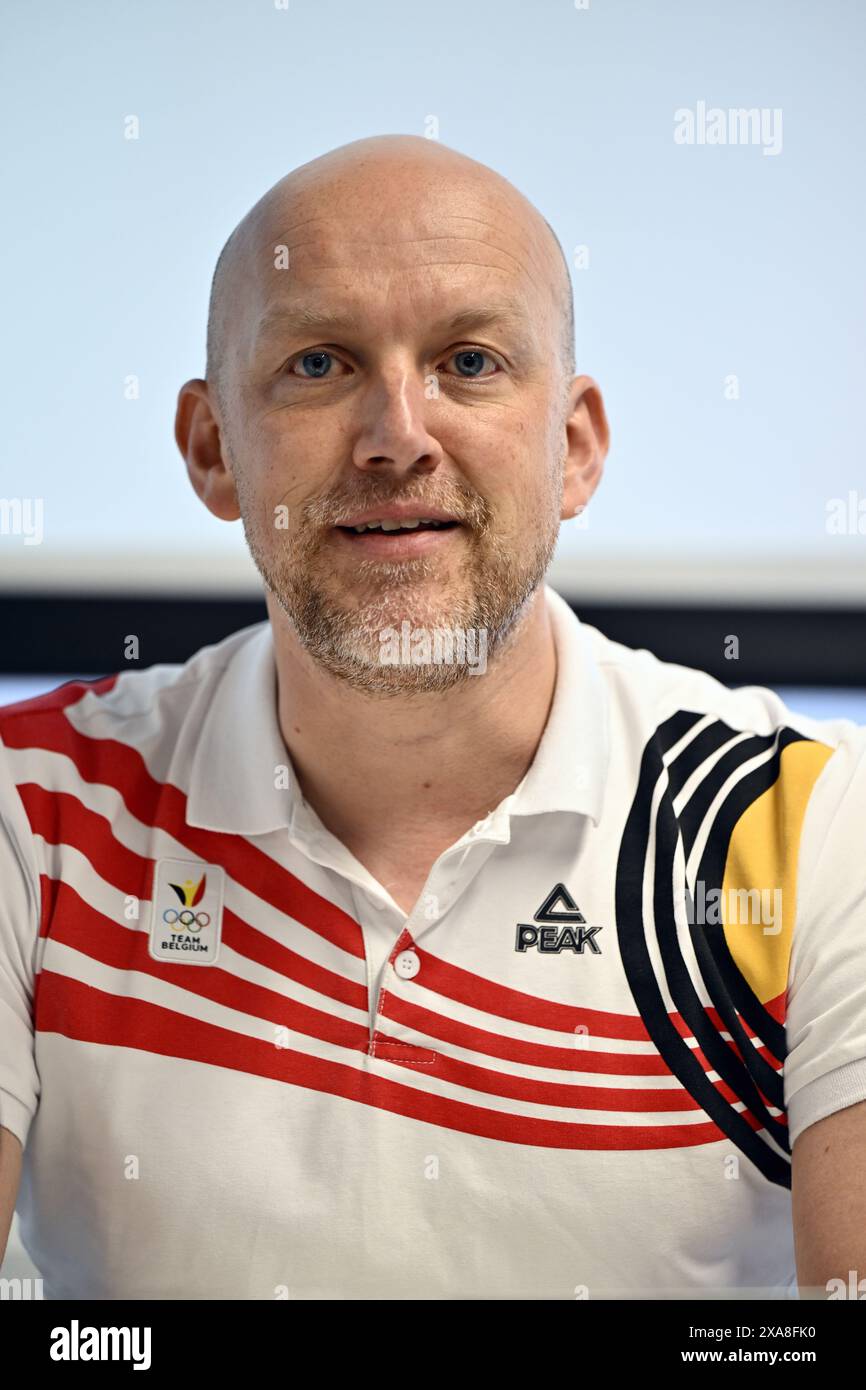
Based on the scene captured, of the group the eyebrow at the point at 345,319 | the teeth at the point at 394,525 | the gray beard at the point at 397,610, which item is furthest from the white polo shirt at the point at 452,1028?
the eyebrow at the point at 345,319

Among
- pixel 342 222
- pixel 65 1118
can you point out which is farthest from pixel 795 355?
pixel 65 1118

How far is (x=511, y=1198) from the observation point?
1.19m

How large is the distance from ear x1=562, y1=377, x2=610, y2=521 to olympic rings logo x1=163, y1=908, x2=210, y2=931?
581 mm

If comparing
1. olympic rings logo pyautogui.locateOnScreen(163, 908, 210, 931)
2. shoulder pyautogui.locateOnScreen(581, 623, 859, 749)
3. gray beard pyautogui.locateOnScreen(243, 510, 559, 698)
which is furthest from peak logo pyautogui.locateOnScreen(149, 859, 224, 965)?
shoulder pyautogui.locateOnScreen(581, 623, 859, 749)

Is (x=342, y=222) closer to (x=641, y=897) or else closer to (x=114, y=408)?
(x=641, y=897)

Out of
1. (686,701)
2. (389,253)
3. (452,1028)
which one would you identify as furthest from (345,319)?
(452,1028)

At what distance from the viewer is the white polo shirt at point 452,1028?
119 cm

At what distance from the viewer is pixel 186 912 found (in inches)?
51.3

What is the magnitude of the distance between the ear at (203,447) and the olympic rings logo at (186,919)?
43 centimetres

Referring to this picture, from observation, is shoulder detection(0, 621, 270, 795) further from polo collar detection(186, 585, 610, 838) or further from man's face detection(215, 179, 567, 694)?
man's face detection(215, 179, 567, 694)

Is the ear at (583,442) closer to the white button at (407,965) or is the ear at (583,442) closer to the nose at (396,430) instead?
the nose at (396,430)

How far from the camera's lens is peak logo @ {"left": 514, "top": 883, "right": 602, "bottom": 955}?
126 cm
